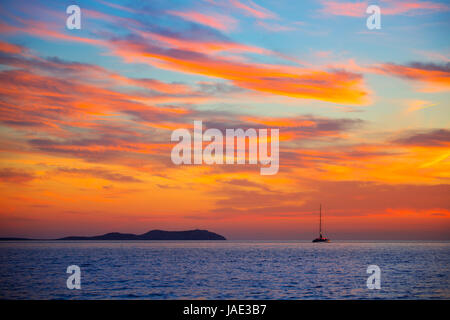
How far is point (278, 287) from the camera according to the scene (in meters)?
54.4

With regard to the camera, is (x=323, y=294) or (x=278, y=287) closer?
(x=323, y=294)
